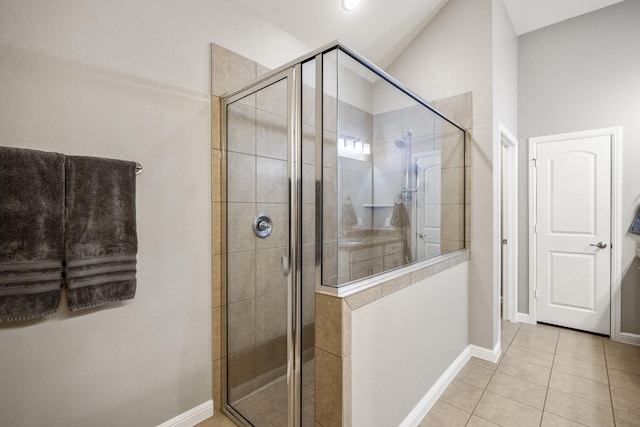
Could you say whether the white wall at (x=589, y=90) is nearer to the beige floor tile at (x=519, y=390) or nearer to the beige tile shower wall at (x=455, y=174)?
the beige tile shower wall at (x=455, y=174)

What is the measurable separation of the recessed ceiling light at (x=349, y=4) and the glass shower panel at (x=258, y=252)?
46.9 inches

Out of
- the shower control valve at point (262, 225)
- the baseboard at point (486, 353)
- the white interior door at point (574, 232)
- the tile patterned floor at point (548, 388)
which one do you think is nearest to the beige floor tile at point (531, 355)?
the tile patterned floor at point (548, 388)

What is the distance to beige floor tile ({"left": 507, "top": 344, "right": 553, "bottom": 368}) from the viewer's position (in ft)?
8.11

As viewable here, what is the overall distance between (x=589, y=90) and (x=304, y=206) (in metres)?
3.33

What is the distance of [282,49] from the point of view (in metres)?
2.20

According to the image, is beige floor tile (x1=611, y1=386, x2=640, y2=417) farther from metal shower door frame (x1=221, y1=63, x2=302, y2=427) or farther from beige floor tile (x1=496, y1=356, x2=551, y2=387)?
metal shower door frame (x1=221, y1=63, x2=302, y2=427)

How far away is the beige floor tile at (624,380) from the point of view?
6.90 feet

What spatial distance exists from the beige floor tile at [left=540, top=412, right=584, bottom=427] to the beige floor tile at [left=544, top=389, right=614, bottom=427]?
1.5 inches

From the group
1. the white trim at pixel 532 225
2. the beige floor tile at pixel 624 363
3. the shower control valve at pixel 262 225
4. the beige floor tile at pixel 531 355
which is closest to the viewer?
the shower control valve at pixel 262 225

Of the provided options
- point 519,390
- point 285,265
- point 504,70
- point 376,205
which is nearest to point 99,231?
point 285,265

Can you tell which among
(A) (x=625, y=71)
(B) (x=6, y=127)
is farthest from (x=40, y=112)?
(A) (x=625, y=71)

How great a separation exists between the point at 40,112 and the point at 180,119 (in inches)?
22.6

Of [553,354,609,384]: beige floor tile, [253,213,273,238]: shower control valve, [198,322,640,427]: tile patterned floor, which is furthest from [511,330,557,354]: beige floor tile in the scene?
[253,213,273,238]: shower control valve

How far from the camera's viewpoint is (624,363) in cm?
242
